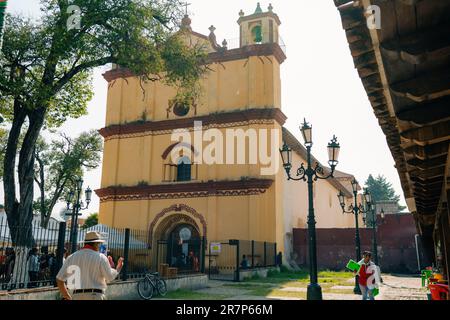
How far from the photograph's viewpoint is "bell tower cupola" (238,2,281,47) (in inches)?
1029

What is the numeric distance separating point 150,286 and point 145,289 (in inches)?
9.2

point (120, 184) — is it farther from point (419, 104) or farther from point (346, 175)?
point (346, 175)

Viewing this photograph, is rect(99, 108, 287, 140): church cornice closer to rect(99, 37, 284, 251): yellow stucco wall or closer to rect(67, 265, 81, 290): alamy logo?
rect(99, 37, 284, 251): yellow stucco wall

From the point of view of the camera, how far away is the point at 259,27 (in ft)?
86.8

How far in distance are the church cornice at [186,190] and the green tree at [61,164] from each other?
922 cm

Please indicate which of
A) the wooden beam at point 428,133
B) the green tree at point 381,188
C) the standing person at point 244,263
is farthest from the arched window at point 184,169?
the green tree at point 381,188

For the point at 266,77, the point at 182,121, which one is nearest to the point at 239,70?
the point at 266,77

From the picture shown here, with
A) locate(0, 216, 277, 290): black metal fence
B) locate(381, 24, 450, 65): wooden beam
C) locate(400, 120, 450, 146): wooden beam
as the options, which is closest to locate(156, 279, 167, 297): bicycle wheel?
locate(0, 216, 277, 290): black metal fence

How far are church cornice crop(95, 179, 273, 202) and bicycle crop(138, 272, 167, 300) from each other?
1050 centimetres

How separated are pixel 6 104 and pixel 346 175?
135 feet

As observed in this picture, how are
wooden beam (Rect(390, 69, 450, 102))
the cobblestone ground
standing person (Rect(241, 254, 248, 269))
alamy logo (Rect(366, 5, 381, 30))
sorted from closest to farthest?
alamy logo (Rect(366, 5, 381, 30)), wooden beam (Rect(390, 69, 450, 102)), the cobblestone ground, standing person (Rect(241, 254, 248, 269))

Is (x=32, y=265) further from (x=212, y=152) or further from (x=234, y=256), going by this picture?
(x=212, y=152)

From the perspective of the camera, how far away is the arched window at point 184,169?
25.8 metres

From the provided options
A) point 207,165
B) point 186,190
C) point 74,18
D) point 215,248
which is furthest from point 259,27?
point 74,18
